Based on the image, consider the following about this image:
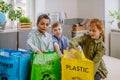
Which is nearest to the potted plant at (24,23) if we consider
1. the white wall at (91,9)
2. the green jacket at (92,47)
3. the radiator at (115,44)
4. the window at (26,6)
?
the window at (26,6)

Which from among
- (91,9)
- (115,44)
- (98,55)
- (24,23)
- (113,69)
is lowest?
(113,69)

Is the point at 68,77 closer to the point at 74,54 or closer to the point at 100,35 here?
the point at 74,54

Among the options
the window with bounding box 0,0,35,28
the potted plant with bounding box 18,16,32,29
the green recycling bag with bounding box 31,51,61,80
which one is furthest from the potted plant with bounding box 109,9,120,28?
the green recycling bag with bounding box 31,51,61,80

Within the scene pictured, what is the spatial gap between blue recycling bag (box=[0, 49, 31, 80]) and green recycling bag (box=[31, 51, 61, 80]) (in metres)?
0.05

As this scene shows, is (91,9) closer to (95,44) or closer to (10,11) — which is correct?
(10,11)

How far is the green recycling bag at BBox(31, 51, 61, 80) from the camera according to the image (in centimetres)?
123

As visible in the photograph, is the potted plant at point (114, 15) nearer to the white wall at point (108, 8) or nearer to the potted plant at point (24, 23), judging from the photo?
the white wall at point (108, 8)

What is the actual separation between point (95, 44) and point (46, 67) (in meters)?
0.80

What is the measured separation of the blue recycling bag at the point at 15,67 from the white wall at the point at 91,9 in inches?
136

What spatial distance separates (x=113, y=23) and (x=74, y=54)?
3.57 m

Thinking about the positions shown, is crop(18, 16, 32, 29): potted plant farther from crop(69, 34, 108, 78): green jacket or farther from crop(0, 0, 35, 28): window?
crop(69, 34, 108, 78): green jacket

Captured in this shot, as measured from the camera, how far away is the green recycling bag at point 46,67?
1.23 m

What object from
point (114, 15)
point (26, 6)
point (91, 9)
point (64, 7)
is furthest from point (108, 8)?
point (26, 6)

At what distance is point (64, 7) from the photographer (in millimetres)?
4699
